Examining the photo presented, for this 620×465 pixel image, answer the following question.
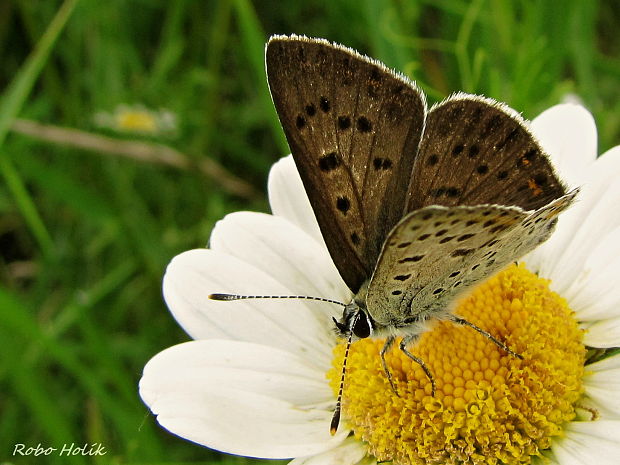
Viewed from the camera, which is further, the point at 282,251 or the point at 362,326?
the point at 282,251

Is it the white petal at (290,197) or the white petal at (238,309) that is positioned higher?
the white petal at (290,197)

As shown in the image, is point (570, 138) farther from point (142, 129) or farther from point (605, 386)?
point (142, 129)

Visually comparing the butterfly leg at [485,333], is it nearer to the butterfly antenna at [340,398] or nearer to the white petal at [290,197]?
the butterfly antenna at [340,398]

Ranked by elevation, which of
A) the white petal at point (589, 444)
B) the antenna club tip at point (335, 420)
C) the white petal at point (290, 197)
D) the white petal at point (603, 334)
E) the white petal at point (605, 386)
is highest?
the white petal at point (290, 197)

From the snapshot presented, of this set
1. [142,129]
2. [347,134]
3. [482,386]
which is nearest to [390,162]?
[347,134]

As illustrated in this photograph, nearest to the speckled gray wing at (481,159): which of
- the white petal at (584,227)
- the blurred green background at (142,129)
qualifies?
the white petal at (584,227)

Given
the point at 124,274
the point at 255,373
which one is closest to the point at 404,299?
the point at 255,373

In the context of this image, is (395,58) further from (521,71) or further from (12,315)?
(12,315)

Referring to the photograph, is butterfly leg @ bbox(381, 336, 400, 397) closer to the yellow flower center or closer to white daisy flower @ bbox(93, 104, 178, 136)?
the yellow flower center
